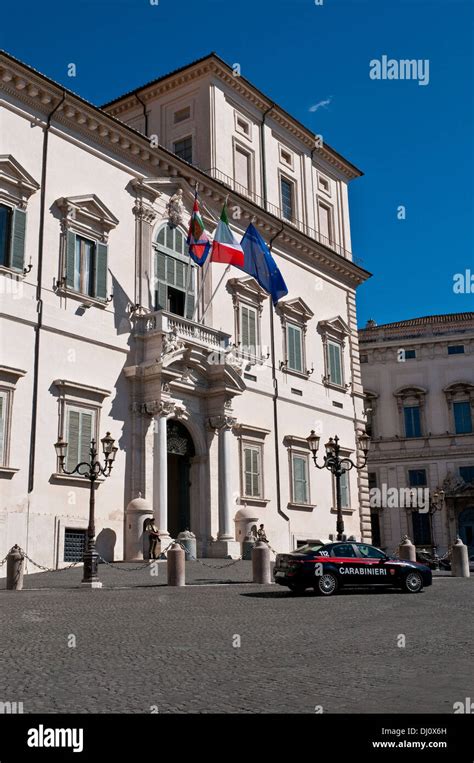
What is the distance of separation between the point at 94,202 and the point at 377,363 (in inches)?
1516

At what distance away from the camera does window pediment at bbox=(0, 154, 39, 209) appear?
23.1m

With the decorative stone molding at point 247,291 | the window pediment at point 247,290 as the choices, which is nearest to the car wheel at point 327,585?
the decorative stone molding at point 247,291

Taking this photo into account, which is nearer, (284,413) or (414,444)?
(284,413)

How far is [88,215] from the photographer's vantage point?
2573 cm

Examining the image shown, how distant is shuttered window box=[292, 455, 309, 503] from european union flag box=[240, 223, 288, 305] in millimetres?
7118

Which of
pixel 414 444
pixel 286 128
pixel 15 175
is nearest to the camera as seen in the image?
pixel 15 175

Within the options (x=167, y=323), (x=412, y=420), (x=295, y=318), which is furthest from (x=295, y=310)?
(x=412, y=420)

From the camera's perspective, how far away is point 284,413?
33.0m

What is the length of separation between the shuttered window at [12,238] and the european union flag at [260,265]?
8897 millimetres

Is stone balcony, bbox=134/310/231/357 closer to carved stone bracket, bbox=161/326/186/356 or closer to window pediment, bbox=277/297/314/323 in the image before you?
carved stone bracket, bbox=161/326/186/356

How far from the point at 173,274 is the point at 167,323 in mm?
2734

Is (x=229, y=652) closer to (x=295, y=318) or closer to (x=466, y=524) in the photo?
(x=295, y=318)
